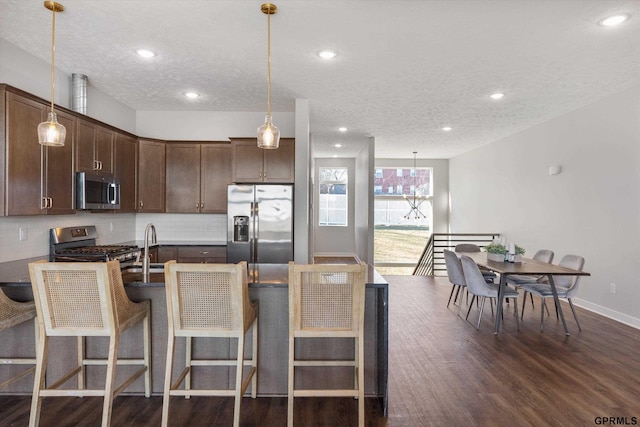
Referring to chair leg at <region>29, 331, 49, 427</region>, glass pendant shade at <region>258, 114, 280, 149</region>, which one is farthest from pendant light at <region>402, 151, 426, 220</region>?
chair leg at <region>29, 331, 49, 427</region>

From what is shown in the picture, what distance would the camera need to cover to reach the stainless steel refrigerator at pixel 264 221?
4.75 meters

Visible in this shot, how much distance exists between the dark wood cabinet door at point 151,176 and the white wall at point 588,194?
5768 mm

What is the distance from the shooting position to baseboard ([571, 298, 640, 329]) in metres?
4.34

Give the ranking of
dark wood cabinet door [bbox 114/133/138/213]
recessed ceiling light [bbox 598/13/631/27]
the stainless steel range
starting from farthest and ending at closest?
dark wood cabinet door [bbox 114/133/138/213]
the stainless steel range
recessed ceiling light [bbox 598/13/631/27]

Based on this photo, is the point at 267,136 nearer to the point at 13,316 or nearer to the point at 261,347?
the point at 261,347

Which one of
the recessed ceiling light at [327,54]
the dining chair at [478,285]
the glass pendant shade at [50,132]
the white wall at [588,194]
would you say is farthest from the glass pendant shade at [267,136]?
the white wall at [588,194]

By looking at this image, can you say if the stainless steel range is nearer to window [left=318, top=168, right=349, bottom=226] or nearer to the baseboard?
the baseboard

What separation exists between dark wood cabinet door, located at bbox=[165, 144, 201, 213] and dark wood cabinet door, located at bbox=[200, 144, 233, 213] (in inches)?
3.3

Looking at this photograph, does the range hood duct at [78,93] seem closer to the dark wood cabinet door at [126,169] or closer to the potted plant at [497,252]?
the dark wood cabinet door at [126,169]

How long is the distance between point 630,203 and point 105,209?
20.0 feet

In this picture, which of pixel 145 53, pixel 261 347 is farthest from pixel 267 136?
pixel 145 53

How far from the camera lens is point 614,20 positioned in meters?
2.80

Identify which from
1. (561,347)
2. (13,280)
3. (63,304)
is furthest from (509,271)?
(13,280)

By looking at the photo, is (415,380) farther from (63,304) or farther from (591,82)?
(591,82)
